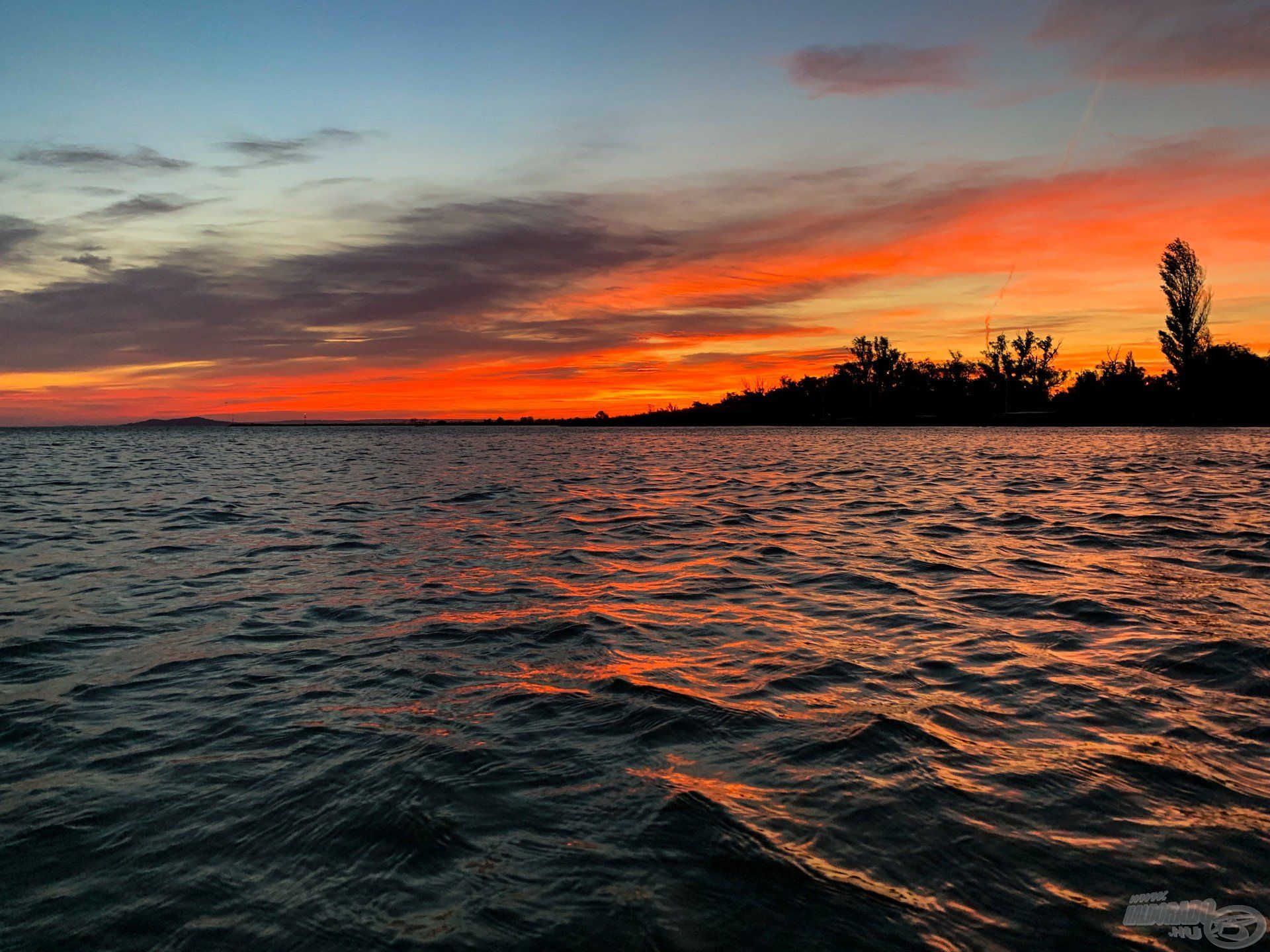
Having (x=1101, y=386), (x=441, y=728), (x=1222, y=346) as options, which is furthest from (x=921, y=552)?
(x=1101, y=386)

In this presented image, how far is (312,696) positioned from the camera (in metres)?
7.14

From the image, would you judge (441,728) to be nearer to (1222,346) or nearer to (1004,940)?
(1004,940)

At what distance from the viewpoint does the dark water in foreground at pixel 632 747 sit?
3986mm

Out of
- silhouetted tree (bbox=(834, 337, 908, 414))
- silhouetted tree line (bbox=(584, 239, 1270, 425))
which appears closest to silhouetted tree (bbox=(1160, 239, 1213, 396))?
silhouetted tree line (bbox=(584, 239, 1270, 425))

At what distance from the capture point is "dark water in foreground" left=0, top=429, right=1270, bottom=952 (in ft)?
13.1

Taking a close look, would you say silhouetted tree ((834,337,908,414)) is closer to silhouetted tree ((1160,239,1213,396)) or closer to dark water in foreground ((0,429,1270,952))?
silhouetted tree ((1160,239,1213,396))

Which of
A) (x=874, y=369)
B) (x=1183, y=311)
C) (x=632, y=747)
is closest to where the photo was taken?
(x=632, y=747)

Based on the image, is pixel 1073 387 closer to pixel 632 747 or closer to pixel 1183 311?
pixel 1183 311

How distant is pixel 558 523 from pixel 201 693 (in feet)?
44.2

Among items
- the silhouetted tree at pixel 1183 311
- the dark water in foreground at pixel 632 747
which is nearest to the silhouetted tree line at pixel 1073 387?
the silhouetted tree at pixel 1183 311

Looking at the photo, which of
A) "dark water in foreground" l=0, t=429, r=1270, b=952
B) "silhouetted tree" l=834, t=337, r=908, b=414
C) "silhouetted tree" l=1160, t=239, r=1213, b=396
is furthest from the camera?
"silhouetted tree" l=834, t=337, r=908, b=414

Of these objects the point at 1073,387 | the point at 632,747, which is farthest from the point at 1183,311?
the point at 632,747

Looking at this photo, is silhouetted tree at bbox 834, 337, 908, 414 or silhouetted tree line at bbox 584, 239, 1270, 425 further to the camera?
silhouetted tree at bbox 834, 337, 908, 414

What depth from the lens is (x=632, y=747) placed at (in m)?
6.01
